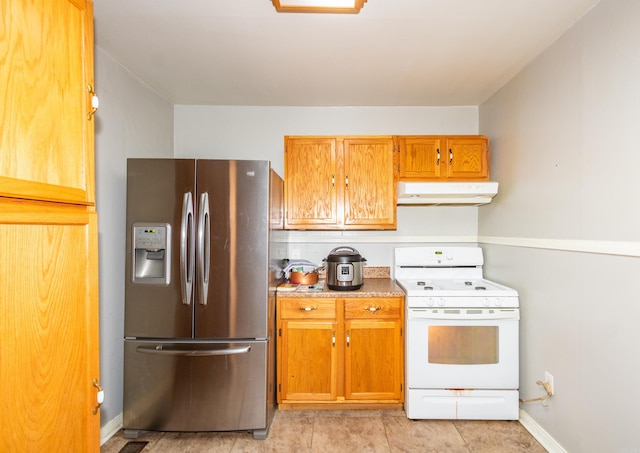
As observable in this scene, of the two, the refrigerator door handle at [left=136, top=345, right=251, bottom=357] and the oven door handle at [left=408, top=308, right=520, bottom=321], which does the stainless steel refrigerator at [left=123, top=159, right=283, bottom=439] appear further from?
the oven door handle at [left=408, top=308, right=520, bottom=321]

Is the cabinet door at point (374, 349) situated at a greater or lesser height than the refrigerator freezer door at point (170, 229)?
lesser

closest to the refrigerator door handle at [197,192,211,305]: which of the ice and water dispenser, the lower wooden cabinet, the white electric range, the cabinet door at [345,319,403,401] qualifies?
the ice and water dispenser

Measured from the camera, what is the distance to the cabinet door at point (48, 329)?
83cm

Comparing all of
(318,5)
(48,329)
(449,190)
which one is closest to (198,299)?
(48,329)

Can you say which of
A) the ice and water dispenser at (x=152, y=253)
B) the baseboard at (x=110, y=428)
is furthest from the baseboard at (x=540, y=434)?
the baseboard at (x=110, y=428)

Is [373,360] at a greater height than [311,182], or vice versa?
[311,182]

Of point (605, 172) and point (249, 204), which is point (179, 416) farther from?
point (605, 172)

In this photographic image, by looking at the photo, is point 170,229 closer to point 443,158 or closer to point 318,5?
point 318,5

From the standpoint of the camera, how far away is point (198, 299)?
2.15 metres

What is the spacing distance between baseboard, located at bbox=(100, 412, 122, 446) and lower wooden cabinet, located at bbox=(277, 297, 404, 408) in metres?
1.11

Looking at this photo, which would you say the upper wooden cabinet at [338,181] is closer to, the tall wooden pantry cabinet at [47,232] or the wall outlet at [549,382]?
the wall outlet at [549,382]

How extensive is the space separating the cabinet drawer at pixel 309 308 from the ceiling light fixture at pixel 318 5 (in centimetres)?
184

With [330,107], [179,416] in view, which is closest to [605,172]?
[330,107]

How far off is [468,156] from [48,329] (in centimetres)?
292
